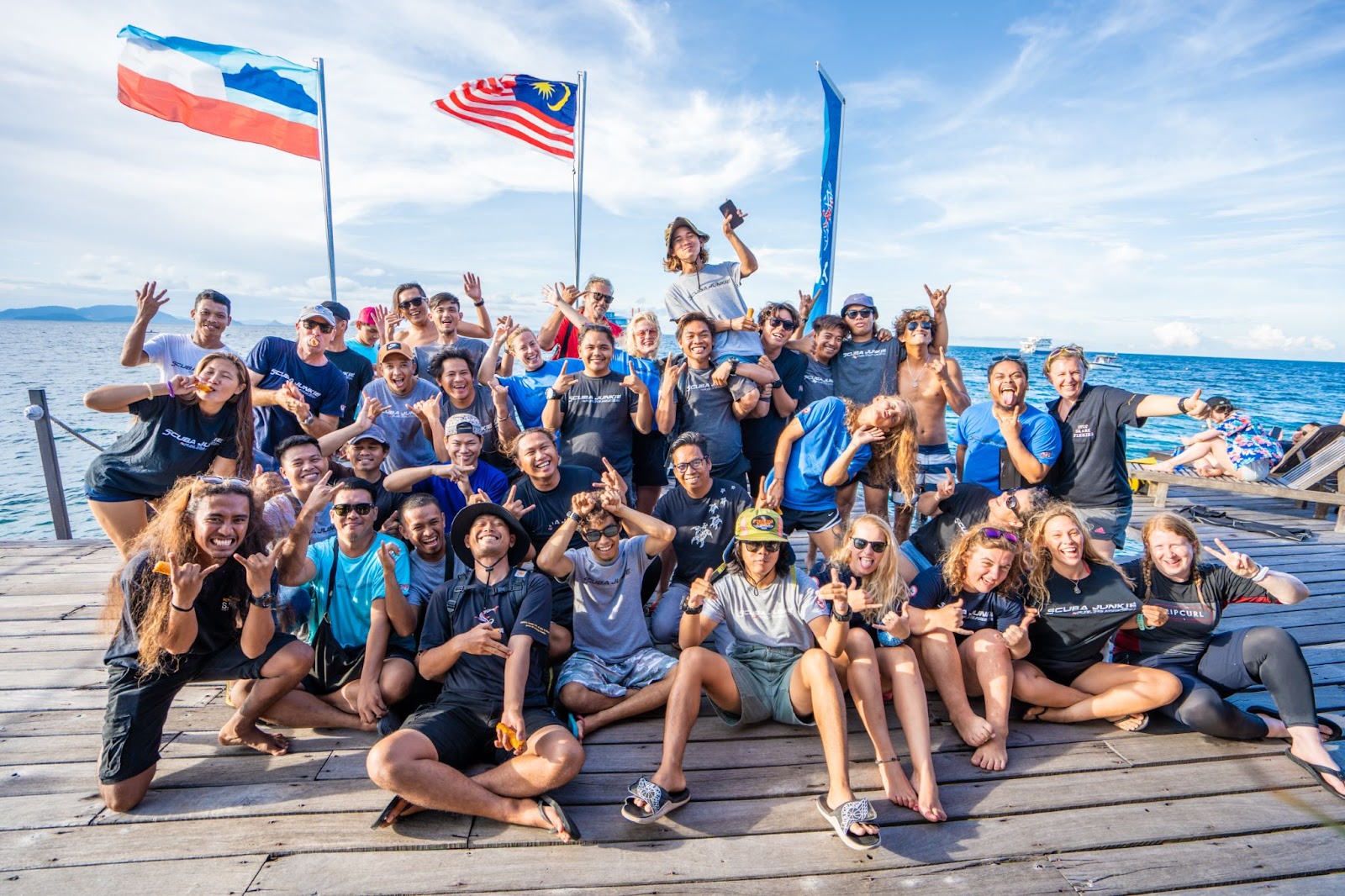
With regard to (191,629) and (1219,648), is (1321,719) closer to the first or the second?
(1219,648)

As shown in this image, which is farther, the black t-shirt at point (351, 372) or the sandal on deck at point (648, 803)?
the black t-shirt at point (351, 372)

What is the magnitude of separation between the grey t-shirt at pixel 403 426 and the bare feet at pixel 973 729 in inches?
159

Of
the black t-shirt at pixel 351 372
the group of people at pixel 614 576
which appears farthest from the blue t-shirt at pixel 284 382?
the black t-shirt at pixel 351 372

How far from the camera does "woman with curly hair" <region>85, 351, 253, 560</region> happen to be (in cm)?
453

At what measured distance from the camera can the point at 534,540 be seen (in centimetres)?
439

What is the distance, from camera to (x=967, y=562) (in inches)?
151

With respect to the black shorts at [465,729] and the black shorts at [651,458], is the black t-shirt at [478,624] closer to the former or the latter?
the black shorts at [465,729]

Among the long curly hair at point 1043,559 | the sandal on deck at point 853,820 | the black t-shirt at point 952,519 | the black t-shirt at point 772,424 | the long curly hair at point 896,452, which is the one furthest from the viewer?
the black t-shirt at point 772,424

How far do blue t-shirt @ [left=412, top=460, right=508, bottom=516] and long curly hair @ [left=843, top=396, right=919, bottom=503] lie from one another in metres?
2.61

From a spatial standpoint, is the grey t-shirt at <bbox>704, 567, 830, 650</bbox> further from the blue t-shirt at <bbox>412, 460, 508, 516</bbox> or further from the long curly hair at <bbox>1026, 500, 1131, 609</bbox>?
the blue t-shirt at <bbox>412, 460, 508, 516</bbox>

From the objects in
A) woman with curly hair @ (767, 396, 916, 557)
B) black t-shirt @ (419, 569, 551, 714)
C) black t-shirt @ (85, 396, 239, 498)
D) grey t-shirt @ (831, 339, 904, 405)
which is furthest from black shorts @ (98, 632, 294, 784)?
grey t-shirt @ (831, 339, 904, 405)

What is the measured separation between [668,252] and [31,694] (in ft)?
18.5

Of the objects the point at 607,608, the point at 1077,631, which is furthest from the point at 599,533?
the point at 1077,631

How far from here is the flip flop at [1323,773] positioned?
324 cm
